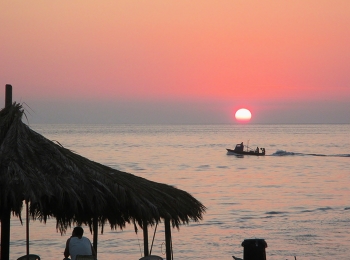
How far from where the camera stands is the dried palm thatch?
26.1 feet

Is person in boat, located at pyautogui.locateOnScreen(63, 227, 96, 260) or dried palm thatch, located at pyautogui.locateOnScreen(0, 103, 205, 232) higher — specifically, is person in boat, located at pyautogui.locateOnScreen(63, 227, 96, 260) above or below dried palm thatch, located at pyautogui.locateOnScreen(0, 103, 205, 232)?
below

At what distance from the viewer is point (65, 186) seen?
822 centimetres

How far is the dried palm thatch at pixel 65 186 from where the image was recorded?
7.96 m

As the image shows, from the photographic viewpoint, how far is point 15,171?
7.97 metres

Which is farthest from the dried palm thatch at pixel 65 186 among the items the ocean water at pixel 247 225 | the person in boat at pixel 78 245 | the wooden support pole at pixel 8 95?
the ocean water at pixel 247 225

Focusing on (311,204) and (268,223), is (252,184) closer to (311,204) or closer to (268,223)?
(311,204)

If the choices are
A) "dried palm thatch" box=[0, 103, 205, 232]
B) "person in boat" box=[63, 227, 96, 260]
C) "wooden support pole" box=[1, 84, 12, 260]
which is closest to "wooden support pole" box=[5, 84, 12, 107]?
"wooden support pole" box=[1, 84, 12, 260]

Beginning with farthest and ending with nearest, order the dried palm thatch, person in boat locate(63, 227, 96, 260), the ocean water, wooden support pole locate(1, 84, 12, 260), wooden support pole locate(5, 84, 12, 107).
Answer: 1. the ocean water
2. person in boat locate(63, 227, 96, 260)
3. wooden support pole locate(5, 84, 12, 107)
4. wooden support pole locate(1, 84, 12, 260)
5. the dried palm thatch

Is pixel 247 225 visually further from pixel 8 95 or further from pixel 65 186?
pixel 65 186

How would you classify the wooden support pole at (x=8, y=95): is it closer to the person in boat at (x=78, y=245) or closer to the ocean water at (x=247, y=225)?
the person in boat at (x=78, y=245)

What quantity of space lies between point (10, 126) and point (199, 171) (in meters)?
45.1

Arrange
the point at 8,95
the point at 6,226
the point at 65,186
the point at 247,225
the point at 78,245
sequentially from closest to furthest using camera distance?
the point at 65,186 → the point at 6,226 → the point at 8,95 → the point at 78,245 → the point at 247,225

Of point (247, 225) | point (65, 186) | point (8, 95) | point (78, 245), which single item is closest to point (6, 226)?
point (78, 245)

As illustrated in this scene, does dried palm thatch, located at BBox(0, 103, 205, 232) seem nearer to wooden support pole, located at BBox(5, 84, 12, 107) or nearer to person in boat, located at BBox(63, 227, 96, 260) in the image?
person in boat, located at BBox(63, 227, 96, 260)
